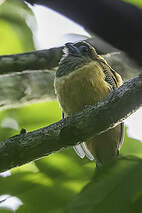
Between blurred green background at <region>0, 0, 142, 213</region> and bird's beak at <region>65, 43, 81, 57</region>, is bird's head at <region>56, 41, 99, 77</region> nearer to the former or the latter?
bird's beak at <region>65, 43, 81, 57</region>

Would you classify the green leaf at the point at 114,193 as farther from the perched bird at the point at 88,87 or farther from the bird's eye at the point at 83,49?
the bird's eye at the point at 83,49

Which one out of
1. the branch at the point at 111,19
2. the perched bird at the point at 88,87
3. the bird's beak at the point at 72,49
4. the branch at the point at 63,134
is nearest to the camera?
the branch at the point at 111,19

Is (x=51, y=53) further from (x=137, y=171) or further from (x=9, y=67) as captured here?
(x=137, y=171)

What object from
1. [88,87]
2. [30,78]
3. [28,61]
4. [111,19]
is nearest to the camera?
[111,19]

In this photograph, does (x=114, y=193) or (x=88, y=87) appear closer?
(x=114, y=193)

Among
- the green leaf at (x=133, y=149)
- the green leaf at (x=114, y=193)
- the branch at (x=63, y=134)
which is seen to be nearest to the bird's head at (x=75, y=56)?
the branch at (x=63, y=134)

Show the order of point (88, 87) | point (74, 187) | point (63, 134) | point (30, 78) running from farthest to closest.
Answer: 1. point (30, 78)
2. point (88, 87)
3. point (63, 134)
4. point (74, 187)

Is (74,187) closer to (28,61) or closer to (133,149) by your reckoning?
(133,149)

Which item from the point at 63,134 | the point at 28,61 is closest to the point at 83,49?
the point at 28,61
